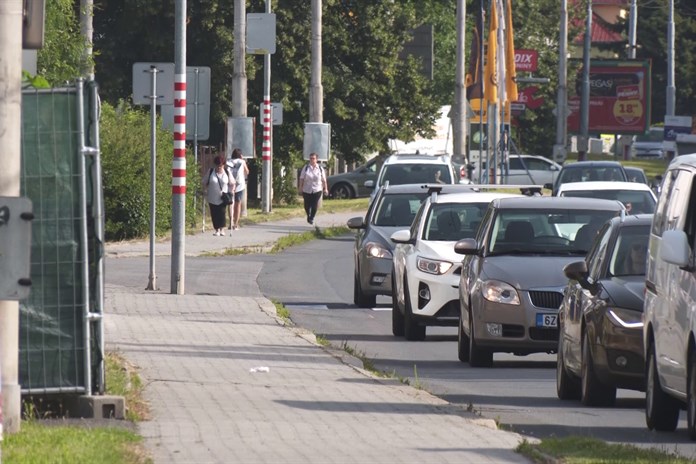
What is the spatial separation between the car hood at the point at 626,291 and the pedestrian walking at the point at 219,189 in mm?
22719

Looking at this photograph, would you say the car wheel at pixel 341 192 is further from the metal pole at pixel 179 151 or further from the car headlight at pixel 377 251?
the car headlight at pixel 377 251

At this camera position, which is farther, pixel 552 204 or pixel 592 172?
pixel 592 172

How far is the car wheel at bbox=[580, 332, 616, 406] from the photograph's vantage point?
12984mm

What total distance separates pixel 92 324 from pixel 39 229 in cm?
67

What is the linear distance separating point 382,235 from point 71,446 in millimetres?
14213

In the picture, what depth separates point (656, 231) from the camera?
478 inches

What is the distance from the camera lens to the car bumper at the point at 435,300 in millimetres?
18766

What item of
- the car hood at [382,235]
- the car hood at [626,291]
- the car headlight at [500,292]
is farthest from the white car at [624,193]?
the car hood at [626,291]

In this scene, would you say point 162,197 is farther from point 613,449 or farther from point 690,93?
point 690,93

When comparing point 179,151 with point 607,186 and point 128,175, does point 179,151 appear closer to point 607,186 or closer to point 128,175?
point 607,186

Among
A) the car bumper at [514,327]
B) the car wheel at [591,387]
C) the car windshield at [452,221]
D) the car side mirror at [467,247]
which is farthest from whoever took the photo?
the car windshield at [452,221]

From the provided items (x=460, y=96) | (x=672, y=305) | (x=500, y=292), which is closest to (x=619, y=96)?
(x=460, y=96)

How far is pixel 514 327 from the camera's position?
16047mm

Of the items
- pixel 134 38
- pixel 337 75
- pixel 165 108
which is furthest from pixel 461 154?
pixel 165 108
